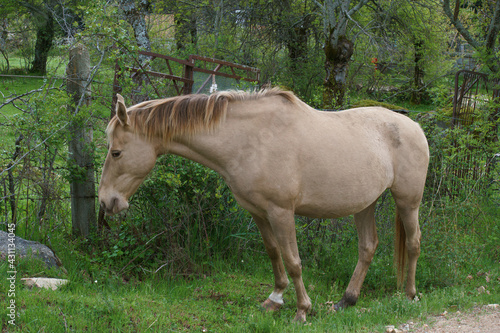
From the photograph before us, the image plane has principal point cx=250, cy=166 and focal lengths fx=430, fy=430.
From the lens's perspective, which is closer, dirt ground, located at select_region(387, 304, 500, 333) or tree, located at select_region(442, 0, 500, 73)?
dirt ground, located at select_region(387, 304, 500, 333)

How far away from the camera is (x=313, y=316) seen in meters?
4.12

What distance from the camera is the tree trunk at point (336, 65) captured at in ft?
29.0

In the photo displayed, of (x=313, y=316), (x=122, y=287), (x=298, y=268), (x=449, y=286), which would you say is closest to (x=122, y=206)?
(x=122, y=287)

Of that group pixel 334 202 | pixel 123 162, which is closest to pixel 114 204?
pixel 123 162

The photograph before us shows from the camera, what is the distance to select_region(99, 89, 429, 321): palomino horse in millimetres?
3648

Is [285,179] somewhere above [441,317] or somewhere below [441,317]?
above

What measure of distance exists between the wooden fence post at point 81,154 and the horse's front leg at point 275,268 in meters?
2.26

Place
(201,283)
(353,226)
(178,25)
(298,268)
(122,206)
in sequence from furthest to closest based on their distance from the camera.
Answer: (178,25) → (353,226) → (201,283) → (298,268) → (122,206)

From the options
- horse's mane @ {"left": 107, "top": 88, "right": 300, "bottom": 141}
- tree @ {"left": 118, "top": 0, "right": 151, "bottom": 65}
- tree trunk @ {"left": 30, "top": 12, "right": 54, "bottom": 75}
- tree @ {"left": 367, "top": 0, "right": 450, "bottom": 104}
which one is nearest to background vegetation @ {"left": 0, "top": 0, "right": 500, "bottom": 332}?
horse's mane @ {"left": 107, "top": 88, "right": 300, "bottom": 141}

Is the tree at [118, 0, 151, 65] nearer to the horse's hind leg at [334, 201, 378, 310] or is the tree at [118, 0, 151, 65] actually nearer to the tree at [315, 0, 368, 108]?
the tree at [315, 0, 368, 108]

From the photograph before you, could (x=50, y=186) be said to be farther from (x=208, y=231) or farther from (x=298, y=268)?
(x=298, y=268)

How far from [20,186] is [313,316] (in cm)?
348

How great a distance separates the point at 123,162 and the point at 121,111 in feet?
1.45

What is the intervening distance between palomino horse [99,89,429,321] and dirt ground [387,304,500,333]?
99cm
